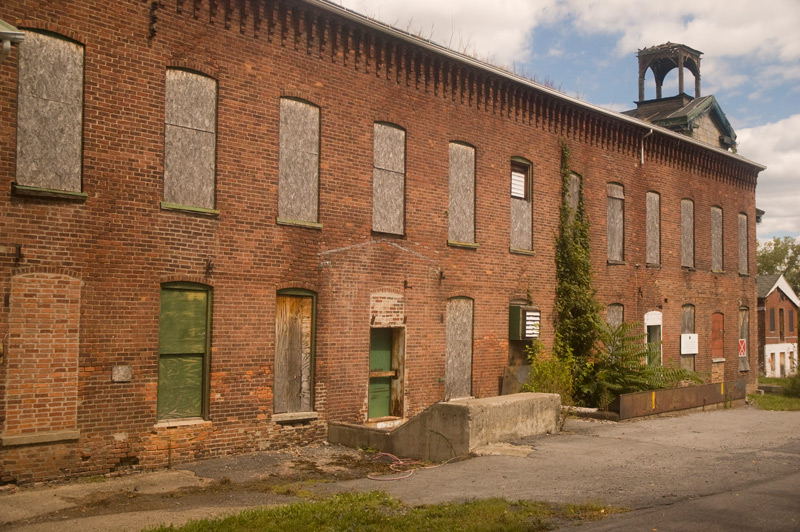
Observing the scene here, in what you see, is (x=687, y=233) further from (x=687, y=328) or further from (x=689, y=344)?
(x=689, y=344)

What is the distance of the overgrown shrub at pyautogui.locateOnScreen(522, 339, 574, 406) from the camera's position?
17.3 metres

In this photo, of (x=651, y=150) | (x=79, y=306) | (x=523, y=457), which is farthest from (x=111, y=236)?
(x=651, y=150)

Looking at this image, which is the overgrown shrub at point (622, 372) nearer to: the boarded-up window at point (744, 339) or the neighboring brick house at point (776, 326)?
the boarded-up window at point (744, 339)

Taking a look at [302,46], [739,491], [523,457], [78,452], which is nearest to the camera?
[739,491]

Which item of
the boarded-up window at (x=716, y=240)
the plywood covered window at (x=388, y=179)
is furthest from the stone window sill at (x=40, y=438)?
the boarded-up window at (x=716, y=240)

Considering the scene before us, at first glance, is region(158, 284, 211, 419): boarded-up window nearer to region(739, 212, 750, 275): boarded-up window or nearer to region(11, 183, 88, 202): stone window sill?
region(11, 183, 88, 202): stone window sill

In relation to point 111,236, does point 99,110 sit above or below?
above

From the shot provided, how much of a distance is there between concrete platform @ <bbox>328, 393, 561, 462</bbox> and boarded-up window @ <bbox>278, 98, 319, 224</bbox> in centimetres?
400

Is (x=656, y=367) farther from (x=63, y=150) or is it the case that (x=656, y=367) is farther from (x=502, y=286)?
(x=63, y=150)

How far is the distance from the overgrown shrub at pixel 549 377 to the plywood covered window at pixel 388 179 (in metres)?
4.96

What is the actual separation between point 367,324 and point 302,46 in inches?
212

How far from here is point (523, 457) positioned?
11625 millimetres

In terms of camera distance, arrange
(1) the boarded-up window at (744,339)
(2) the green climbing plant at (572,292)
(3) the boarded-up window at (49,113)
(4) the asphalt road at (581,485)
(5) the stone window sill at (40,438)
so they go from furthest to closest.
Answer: (1) the boarded-up window at (744,339)
(2) the green climbing plant at (572,292)
(3) the boarded-up window at (49,113)
(5) the stone window sill at (40,438)
(4) the asphalt road at (581,485)

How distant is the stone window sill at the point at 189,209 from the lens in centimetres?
1169
